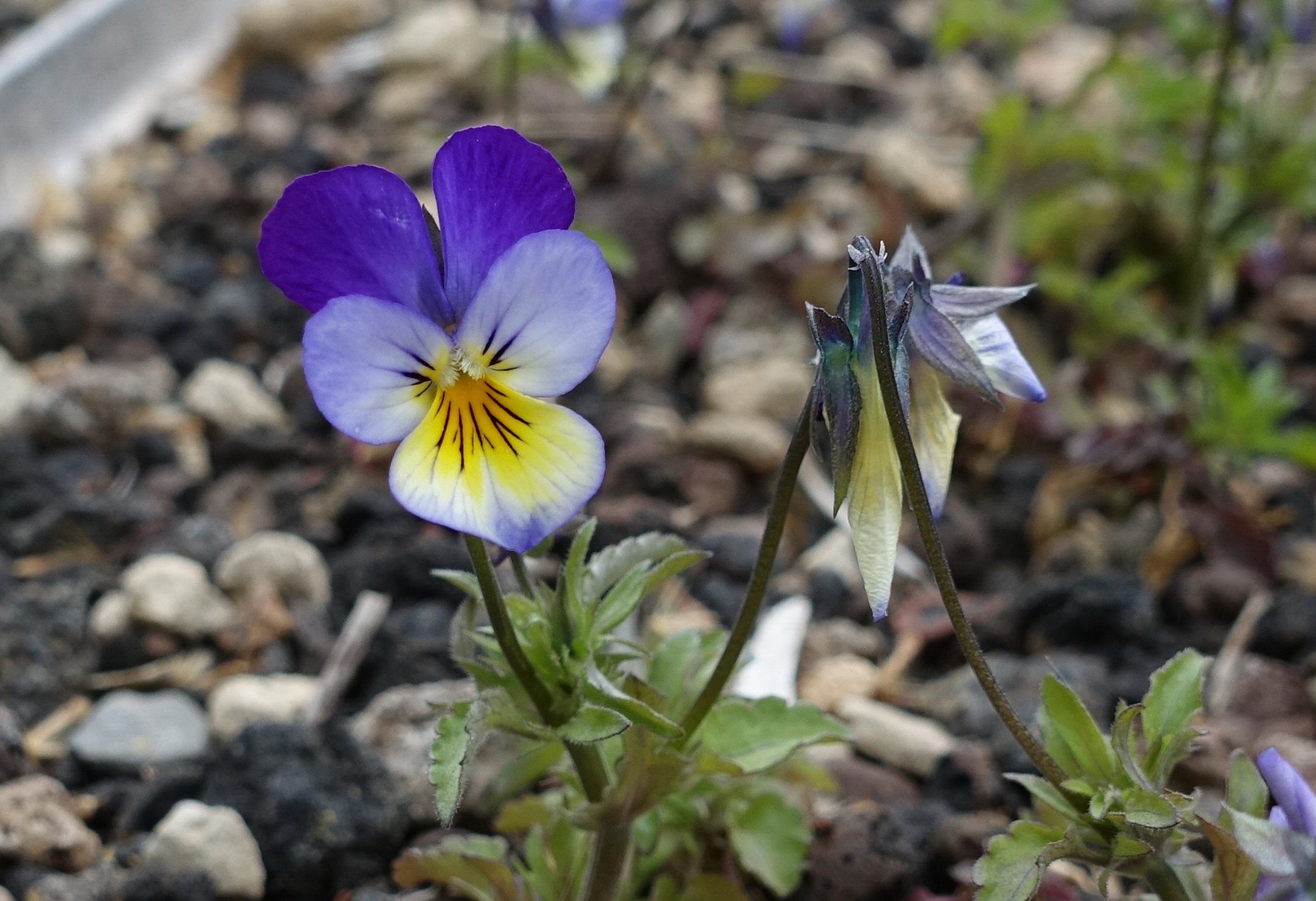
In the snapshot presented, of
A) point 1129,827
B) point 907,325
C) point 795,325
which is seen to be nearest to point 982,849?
point 1129,827

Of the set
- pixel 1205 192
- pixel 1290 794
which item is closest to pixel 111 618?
pixel 1290 794

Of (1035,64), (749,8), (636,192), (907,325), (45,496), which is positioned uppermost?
(749,8)

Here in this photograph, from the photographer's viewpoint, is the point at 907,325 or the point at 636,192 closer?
the point at 907,325

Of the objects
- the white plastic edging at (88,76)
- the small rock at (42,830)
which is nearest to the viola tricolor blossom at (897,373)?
the small rock at (42,830)

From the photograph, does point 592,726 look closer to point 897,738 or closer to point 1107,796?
point 1107,796

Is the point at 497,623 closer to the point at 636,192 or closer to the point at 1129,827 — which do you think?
the point at 1129,827

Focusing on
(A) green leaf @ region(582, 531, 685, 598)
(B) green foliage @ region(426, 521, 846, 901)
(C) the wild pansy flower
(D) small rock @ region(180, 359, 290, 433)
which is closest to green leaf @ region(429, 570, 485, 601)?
(B) green foliage @ region(426, 521, 846, 901)
